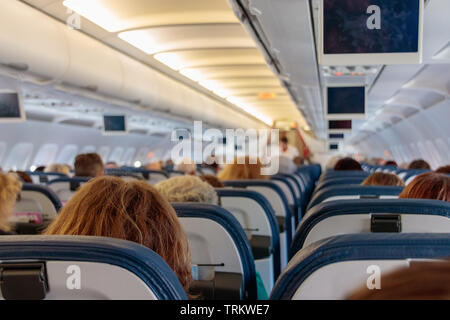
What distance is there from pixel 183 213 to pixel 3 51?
10.0 ft

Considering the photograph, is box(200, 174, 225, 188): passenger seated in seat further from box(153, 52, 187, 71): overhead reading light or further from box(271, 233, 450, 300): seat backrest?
box(153, 52, 187, 71): overhead reading light

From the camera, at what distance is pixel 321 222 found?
7.29ft

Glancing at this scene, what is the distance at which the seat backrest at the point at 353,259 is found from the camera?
1232 millimetres

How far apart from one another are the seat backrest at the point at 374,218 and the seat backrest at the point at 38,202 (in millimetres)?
2858

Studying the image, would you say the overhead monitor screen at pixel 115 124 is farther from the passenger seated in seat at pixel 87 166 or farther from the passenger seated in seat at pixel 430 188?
the passenger seated in seat at pixel 430 188

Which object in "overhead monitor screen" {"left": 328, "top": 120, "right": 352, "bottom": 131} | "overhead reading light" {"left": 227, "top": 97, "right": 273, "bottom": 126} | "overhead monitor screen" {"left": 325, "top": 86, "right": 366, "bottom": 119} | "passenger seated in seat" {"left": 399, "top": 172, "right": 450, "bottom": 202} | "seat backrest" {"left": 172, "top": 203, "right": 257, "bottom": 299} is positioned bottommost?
"seat backrest" {"left": 172, "top": 203, "right": 257, "bottom": 299}

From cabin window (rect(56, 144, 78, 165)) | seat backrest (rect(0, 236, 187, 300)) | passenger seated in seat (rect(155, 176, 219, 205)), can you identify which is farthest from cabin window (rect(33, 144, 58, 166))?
seat backrest (rect(0, 236, 187, 300))

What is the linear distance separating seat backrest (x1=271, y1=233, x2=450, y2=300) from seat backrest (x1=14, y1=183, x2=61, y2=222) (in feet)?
11.8

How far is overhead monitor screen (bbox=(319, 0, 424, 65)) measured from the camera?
13.2 ft

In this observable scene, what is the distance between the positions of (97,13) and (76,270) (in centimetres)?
614

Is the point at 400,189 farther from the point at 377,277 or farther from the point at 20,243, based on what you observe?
the point at 20,243

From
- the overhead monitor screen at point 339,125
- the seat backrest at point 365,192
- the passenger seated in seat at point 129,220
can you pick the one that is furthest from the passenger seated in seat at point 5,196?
the overhead monitor screen at point 339,125

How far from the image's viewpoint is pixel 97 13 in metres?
6.68
